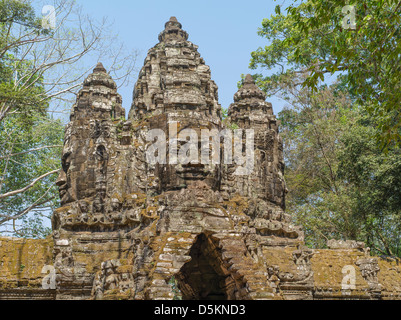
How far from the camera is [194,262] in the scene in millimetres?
13797

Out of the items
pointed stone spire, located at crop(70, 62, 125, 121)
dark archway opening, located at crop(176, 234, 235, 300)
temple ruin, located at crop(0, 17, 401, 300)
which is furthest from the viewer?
pointed stone spire, located at crop(70, 62, 125, 121)

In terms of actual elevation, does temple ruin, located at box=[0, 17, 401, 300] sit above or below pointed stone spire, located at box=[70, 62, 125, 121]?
below

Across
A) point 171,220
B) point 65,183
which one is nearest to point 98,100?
point 65,183

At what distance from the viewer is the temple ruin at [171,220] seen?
475 inches

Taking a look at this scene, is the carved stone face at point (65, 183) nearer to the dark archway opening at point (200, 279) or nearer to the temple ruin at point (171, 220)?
the temple ruin at point (171, 220)

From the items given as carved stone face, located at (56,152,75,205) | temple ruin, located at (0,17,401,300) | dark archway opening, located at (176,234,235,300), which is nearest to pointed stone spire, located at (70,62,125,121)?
temple ruin, located at (0,17,401,300)

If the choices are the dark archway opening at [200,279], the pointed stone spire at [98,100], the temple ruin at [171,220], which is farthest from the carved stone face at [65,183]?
the dark archway opening at [200,279]

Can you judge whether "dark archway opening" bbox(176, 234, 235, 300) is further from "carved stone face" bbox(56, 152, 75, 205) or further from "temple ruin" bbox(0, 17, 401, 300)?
"carved stone face" bbox(56, 152, 75, 205)

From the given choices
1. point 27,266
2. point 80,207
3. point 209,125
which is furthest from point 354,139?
point 27,266

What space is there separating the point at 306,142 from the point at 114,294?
757 inches

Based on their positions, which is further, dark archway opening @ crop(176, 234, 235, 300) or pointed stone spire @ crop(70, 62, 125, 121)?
pointed stone spire @ crop(70, 62, 125, 121)

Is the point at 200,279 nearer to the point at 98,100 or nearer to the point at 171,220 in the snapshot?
the point at 171,220

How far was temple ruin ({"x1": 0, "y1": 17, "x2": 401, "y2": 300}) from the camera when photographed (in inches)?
475
